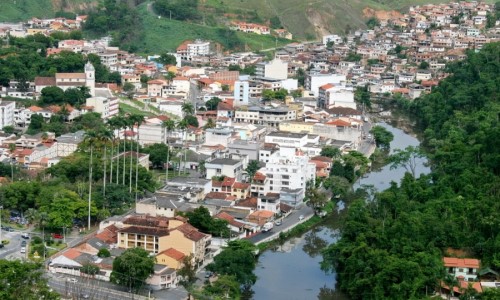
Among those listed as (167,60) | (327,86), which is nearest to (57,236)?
(327,86)

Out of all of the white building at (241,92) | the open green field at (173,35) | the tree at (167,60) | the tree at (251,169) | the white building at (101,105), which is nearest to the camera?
the tree at (251,169)

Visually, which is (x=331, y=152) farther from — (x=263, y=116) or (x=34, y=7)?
(x=34, y=7)

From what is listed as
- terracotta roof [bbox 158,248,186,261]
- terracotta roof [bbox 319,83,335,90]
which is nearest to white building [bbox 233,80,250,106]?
terracotta roof [bbox 319,83,335,90]

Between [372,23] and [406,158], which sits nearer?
[406,158]

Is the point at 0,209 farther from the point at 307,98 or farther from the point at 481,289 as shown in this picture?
the point at 307,98

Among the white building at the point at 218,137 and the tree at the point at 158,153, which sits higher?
the white building at the point at 218,137

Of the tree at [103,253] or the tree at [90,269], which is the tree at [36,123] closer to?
the tree at [103,253]

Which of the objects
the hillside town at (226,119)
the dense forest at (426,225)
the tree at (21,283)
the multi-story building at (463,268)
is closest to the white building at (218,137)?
the hillside town at (226,119)
